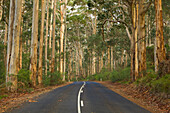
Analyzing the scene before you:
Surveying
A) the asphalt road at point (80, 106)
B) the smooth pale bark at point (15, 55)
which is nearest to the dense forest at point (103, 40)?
the smooth pale bark at point (15, 55)

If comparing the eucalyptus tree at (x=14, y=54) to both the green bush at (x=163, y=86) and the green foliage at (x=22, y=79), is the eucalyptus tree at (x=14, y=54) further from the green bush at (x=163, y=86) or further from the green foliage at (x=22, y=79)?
the green bush at (x=163, y=86)

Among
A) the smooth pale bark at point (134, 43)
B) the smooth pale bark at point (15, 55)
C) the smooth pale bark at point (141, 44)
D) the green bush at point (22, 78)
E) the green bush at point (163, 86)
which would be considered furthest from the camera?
the smooth pale bark at point (134, 43)

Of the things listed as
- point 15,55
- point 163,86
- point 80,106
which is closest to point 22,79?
point 15,55

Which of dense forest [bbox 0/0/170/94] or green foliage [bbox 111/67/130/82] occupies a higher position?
dense forest [bbox 0/0/170/94]

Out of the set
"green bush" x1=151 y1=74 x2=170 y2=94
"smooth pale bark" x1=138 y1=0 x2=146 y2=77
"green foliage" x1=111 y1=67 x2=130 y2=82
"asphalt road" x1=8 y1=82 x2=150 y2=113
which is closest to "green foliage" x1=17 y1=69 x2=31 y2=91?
"asphalt road" x1=8 y1=82 x2=150 y2=113

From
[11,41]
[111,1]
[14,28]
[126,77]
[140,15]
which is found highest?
[111,1]

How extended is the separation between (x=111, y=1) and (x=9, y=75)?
599 inches

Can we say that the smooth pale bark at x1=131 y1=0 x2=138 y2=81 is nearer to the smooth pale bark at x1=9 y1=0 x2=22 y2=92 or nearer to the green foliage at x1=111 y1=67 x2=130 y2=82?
the green foliage at x1=111 y1=67 x2=130 y2=82

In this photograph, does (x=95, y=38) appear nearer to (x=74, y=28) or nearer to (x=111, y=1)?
(x=74, y=28)

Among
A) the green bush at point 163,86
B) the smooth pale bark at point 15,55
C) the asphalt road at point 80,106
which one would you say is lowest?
the asphalt road at point 80,106

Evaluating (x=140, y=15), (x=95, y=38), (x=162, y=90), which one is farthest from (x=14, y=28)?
(x=95, y=38)

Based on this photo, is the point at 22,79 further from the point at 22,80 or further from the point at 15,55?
the point at 15,55

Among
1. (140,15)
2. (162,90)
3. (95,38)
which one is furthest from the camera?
(95,38)

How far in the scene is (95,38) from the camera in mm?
45562
